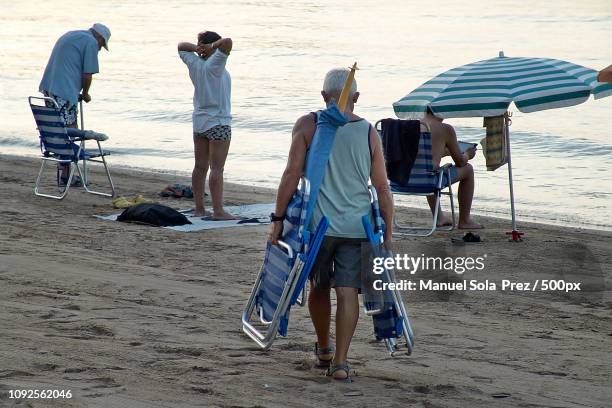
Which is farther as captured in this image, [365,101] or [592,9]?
[592,9]

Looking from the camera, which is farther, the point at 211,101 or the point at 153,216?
the point at 153,216

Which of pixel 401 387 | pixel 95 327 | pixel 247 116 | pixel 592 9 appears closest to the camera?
pixel 401 387

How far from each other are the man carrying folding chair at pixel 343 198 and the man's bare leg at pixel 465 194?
15.1 feet

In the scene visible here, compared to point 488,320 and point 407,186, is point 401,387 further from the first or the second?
point 407,186

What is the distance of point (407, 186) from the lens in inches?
350

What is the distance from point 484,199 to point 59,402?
9.17 metres

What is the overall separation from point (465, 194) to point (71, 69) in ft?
13.2

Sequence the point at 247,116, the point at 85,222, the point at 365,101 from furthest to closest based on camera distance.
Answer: the point at 365,101 < the point at 247,116 < the point at 85,222

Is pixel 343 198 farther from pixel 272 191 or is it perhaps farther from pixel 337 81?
pixel 272 191

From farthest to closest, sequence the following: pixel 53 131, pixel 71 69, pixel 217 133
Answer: pixel 71 69, pixel 53 131, pixel 217 133

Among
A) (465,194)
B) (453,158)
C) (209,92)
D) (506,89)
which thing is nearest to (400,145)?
(453,158)

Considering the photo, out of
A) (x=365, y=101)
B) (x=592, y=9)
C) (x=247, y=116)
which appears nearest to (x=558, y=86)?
(x=247, y=116)

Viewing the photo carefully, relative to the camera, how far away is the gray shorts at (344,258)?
4598 mm

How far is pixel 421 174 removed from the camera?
8867 millimetres
